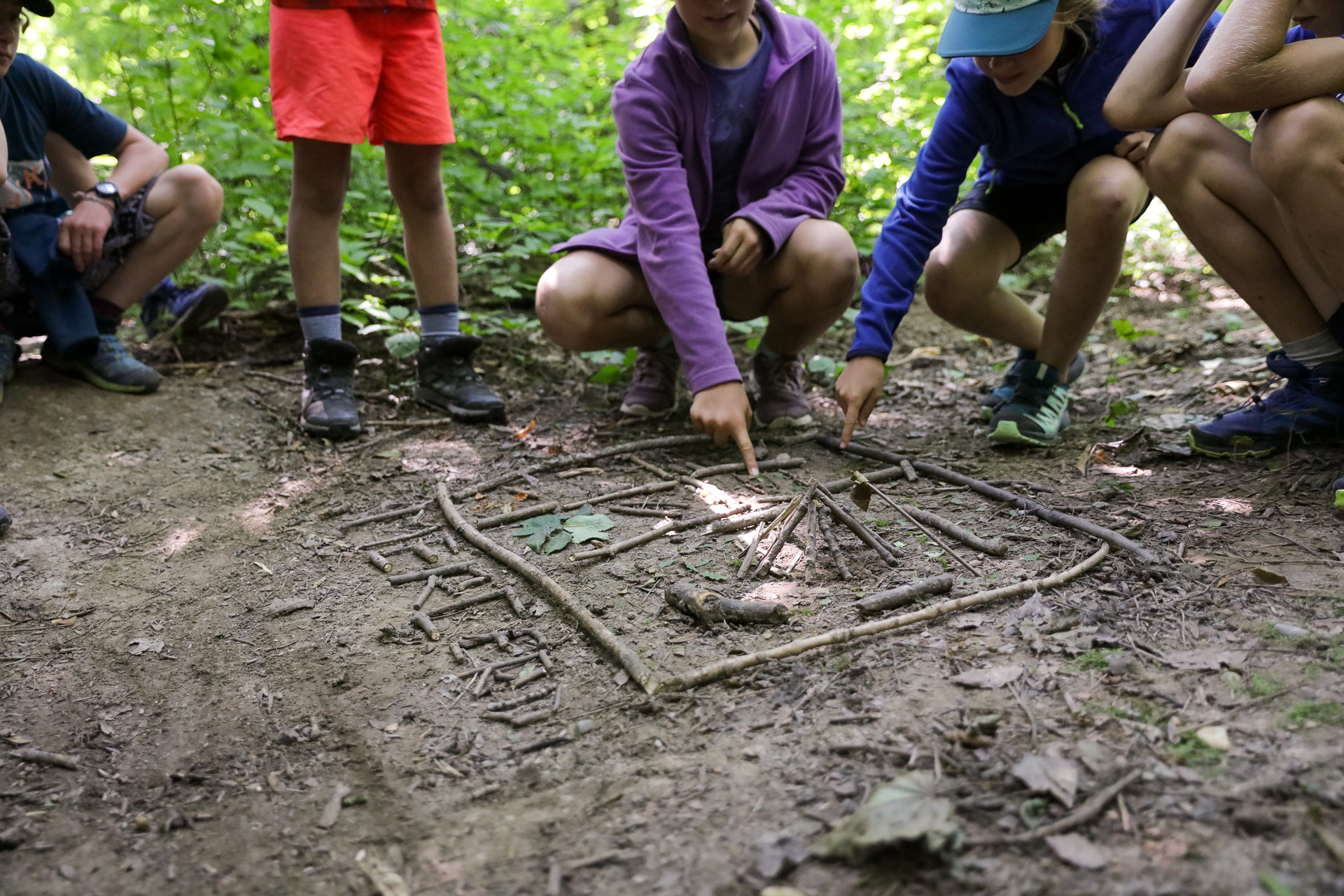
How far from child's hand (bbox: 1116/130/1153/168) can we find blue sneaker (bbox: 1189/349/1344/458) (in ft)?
2.23

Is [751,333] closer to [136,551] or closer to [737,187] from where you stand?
[737,187]

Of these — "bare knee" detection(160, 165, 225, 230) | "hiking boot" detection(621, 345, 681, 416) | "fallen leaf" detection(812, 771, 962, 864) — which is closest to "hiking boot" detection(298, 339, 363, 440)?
"bare knee" detection(160, 165, 225, 230)

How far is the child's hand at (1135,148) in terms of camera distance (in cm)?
260

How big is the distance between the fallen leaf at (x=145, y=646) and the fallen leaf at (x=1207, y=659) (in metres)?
1.93

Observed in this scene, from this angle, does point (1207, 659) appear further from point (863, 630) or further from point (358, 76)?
point (358, 76)

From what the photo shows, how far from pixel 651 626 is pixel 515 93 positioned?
3.87 meters

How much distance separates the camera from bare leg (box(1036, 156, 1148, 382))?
2514 millimetres

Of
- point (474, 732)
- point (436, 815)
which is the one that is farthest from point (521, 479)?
point (436, 815)

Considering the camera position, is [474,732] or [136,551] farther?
[136,551]

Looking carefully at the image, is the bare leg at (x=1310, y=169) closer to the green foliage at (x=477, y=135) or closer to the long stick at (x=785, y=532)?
the long stick at (x=785, y=532)

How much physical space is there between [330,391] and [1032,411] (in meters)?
2.34

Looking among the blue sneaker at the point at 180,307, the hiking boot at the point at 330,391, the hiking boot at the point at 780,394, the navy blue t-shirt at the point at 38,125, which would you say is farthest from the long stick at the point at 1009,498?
the navy blue t-shirt at the point at 38,125

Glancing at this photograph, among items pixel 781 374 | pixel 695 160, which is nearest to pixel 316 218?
pixel 695 160

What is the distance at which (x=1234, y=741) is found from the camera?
4.05ft
